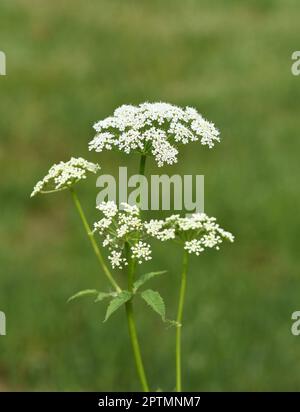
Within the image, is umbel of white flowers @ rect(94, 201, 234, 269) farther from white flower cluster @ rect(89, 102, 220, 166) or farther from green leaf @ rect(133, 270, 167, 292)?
white flower cluster @ rect(89, 102, 220, 166)

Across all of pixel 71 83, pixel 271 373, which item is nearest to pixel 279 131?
pixel 71 83

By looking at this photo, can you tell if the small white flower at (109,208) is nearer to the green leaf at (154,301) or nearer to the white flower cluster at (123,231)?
the white flower cluster at (123,231)

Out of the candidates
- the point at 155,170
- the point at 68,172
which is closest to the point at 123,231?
the point at 68,172

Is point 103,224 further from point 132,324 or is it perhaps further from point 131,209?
point 132,324

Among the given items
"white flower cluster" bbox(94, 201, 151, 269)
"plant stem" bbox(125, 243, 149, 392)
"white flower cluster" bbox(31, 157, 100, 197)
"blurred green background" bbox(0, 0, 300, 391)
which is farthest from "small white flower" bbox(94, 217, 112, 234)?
"blurred green background" bbox(0, 0, 300, 391)

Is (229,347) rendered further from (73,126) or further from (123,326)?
(73,126)

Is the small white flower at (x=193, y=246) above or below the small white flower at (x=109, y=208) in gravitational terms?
below

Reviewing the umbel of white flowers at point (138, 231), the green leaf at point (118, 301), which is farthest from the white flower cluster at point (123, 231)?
the green leaf at point (118, 301)
